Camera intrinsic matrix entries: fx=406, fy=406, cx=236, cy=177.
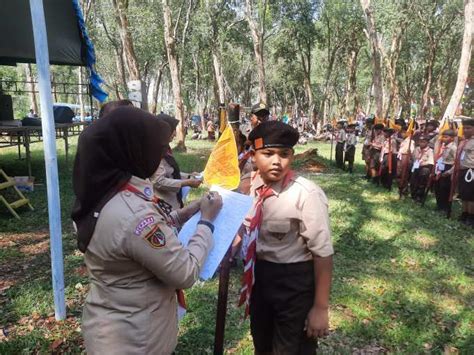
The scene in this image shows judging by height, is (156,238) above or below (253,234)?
above

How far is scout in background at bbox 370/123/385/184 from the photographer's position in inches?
437

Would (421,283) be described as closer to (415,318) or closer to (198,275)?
(415,318)

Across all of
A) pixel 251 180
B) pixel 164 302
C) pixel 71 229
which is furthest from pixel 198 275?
pixel 71 229

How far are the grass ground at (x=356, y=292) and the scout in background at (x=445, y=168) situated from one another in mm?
764

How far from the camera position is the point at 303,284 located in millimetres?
2141

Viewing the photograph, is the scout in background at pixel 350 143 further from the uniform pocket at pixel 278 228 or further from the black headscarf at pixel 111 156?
the black headscarf at pixel 111 156

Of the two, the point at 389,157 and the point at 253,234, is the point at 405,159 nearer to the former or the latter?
the point at 389,157

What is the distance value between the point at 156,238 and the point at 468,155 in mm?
7500

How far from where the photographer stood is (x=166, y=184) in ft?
13.0

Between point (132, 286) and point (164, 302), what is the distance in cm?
17

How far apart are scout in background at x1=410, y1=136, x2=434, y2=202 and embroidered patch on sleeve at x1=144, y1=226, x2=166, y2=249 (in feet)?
28.1

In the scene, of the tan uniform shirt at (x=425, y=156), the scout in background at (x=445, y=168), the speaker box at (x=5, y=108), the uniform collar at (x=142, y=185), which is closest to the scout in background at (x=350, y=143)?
the tan uniform shirt at (x=425, y=156)

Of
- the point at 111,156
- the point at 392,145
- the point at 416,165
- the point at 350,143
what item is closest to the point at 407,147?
the point at 392,145

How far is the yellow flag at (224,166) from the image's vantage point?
2.03 meters
